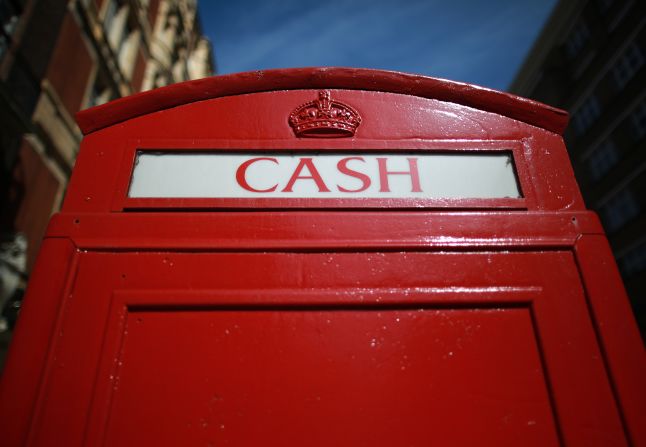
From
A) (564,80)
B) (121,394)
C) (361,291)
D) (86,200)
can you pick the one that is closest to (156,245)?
(86,200)

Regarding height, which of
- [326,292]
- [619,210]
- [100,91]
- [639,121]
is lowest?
[326,292]

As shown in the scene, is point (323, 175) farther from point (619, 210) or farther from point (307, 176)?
point (619, 210)

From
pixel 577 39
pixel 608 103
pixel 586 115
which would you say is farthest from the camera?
pixel 577 39

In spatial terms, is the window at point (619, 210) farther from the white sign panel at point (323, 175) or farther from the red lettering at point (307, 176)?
the red lettering at point (307, 176)

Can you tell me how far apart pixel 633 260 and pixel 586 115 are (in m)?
6.52

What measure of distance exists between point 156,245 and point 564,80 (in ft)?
73.0

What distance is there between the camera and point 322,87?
5.62ft

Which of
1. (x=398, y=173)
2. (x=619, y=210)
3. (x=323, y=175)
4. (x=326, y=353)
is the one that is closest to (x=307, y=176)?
(x=323, y=175)

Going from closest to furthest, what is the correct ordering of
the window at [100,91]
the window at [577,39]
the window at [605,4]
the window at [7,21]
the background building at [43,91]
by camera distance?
the background building at [43,91], the window at [7,21], the window at [100,91], the window at [605,4], the window at [577,39]

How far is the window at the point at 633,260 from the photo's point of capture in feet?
49.2

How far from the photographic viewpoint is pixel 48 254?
53.4 inches

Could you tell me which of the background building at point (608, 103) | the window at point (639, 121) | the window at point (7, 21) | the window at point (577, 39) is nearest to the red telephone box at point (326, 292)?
the window at point (7, 21)

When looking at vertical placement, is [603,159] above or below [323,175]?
above

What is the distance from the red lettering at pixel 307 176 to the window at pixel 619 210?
17641 mm
